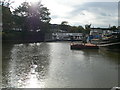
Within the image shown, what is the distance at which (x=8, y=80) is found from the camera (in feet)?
33.9

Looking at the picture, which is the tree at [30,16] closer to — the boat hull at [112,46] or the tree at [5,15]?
the tree at [5,15]

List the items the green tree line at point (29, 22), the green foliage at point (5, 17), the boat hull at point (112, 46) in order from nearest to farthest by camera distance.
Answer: the boat hull at point (112, 46)
the green foliage at point (5, 17)
the green tree line at point (29, 22)

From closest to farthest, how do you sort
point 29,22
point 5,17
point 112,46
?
point 112,46
point 5,17
point 29,22

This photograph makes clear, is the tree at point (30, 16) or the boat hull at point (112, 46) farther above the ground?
the tree at point (30, 16)

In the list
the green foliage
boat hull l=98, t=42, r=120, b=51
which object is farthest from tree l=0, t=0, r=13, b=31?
boat hull l=98, t=42, r=120, b=51

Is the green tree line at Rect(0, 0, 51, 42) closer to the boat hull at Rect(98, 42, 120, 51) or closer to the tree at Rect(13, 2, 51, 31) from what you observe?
the tree at Rect(13, 2, 51, 31)

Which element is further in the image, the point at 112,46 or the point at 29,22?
the point at 29,22

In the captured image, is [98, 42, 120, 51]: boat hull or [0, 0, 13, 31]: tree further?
[0, 0, 13, 31]: tree

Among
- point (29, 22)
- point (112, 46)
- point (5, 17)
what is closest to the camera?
point (112, 46)

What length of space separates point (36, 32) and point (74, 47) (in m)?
31.0

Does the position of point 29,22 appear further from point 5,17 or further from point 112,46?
point 112,46

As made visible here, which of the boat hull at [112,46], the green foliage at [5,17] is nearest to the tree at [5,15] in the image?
the green foliage at [5,17]

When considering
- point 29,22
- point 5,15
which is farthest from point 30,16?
point 5,15

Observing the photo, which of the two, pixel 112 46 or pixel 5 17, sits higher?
pixel 5 17
